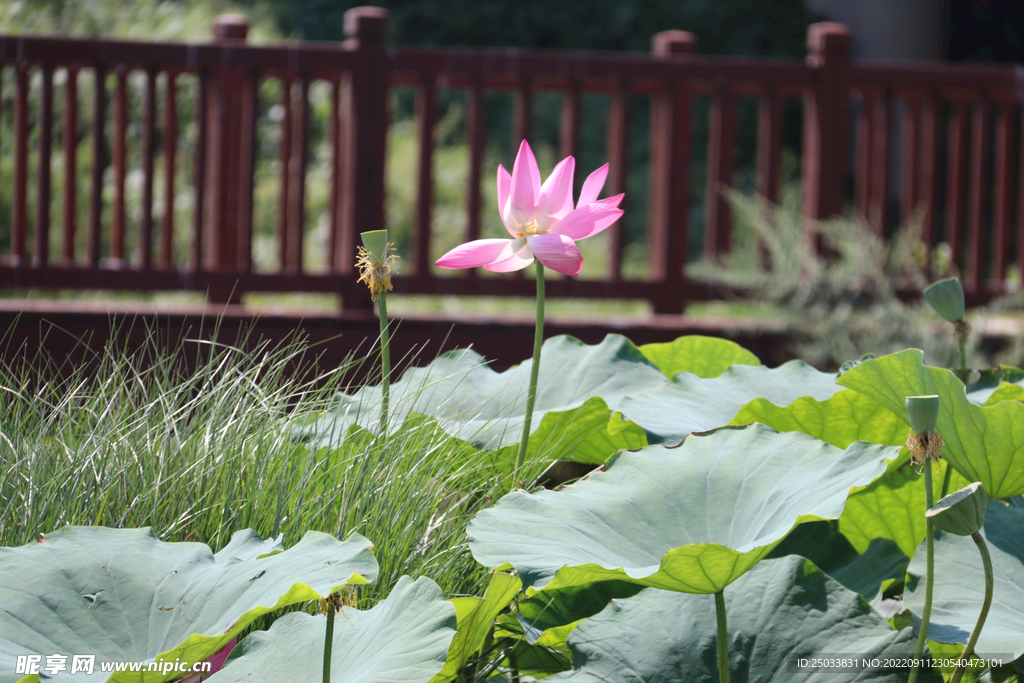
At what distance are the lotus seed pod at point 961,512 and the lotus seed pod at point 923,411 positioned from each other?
65 millimetres

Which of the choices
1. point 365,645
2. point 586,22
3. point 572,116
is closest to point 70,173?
point 572,116

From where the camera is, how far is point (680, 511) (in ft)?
3.16

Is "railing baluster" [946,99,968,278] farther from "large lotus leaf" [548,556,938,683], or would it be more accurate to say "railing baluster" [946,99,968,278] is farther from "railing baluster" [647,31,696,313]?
"large lotus leaf" [548,556,938,683]

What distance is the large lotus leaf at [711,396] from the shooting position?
1192 mm

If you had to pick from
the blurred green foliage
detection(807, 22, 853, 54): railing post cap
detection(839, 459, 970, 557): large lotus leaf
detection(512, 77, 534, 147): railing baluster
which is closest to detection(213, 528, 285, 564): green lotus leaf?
detection(839, 459, 970, 557): large lotus leaf

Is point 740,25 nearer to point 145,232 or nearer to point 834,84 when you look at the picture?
point 834,84

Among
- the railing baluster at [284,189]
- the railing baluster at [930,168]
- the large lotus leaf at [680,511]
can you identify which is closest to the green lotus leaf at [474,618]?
the large lotus leaf at [680,511]

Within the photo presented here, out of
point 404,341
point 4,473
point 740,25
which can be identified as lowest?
point 404,341

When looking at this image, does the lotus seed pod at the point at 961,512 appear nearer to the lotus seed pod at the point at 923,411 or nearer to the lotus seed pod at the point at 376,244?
the lotus seed pod at the point at 923,411

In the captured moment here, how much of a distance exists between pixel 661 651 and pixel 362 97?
9.41 ft

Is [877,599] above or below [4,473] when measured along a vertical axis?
below

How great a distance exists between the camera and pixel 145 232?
10.8 feet

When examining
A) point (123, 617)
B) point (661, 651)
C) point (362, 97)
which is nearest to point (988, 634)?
point (661, 651)

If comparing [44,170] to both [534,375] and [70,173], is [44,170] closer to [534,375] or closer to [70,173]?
[70,173]
